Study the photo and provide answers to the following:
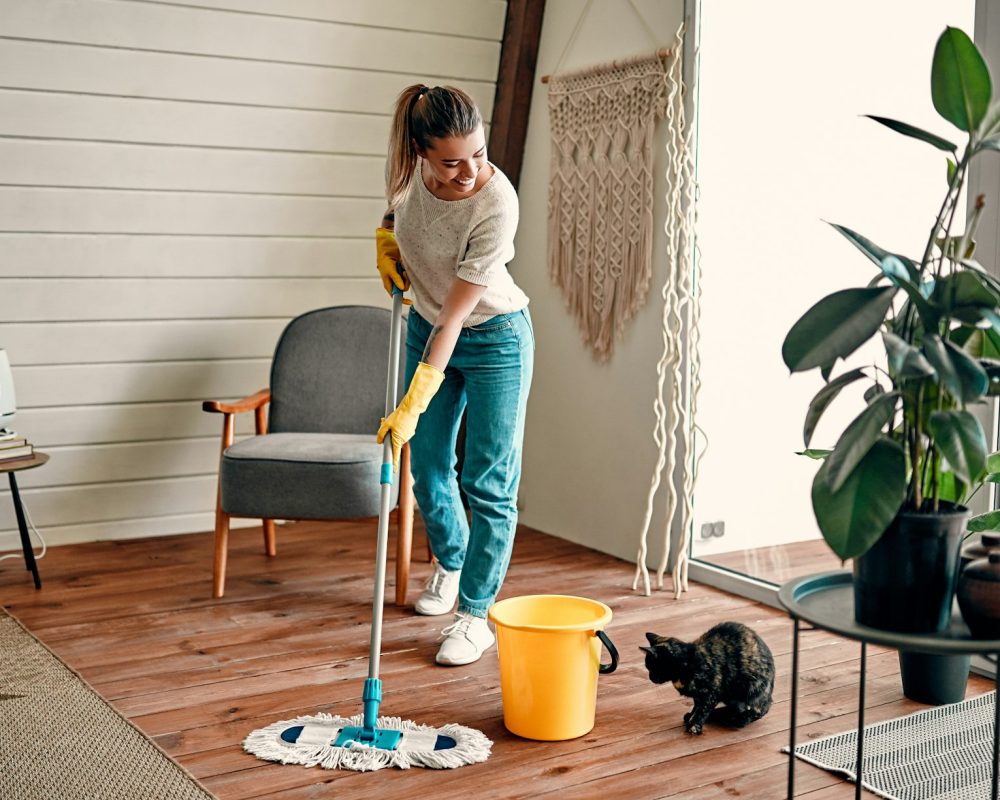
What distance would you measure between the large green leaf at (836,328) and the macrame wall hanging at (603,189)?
2.02 m

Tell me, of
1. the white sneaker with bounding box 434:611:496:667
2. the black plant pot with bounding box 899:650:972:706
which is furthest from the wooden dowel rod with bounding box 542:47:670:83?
the black plant pot with bounding box 899:650:972:706

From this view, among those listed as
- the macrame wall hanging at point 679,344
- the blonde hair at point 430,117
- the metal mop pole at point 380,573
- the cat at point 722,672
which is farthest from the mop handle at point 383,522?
the macrame wall hanging at point 679,344

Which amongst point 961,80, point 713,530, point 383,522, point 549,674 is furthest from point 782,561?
point 961,80

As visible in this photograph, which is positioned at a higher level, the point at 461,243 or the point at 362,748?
the point at 461,243

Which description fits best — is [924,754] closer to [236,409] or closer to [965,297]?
[965,297]

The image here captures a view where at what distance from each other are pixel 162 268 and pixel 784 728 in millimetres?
2377

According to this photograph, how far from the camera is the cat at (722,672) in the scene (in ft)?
7.30

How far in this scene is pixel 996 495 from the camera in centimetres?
254

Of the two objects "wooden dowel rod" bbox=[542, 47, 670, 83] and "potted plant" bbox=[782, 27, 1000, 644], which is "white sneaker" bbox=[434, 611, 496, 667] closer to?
"potted plant" bbox=[782, 27, 1000, 644]

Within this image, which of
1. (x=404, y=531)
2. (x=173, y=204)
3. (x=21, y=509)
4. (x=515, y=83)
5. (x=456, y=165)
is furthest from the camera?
(x=515, y=83)

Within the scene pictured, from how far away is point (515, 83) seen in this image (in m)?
3.93

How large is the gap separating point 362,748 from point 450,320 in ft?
2.90

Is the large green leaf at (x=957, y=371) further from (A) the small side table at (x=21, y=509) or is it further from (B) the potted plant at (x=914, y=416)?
(A) the small side table at (x=21, y=509)

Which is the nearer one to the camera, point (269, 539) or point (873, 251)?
point (873, 251)
